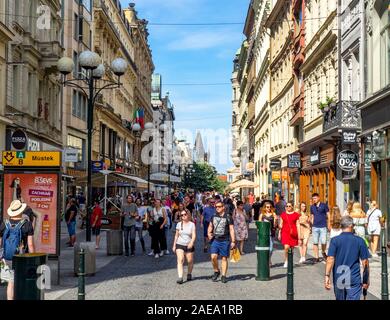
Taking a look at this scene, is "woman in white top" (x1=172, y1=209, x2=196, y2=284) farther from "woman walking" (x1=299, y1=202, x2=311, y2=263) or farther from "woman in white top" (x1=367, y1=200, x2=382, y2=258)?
"woman in white top" (x1=367, y1=200, x2=382, y2=258)

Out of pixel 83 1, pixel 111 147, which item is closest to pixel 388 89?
pixel 83 1

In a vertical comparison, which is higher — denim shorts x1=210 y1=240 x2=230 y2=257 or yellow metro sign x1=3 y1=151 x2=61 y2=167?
yellow metro sign x1=3 y1=151 x2=61 y2=167

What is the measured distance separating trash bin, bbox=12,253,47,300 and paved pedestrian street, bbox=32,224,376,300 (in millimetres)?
2063

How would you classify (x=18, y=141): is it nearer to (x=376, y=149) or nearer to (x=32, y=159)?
(x=32, y=159)

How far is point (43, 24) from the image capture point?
107 ft

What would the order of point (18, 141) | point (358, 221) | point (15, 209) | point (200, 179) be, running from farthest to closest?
point (200, 179) < point (18, 141) < point (358, 221) < point (15, 209)

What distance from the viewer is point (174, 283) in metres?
13.1

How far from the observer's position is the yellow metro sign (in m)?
13.8

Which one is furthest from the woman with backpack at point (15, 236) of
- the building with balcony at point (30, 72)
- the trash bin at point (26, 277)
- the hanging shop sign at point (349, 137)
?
the building with balcony at point (30, 72)

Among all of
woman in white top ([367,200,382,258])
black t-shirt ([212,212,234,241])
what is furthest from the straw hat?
woman in white top ([367,200,382,258])

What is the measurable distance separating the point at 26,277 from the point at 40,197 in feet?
16.9

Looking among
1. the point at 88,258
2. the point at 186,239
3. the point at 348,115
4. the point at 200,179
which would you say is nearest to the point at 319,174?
the point at 348,115
